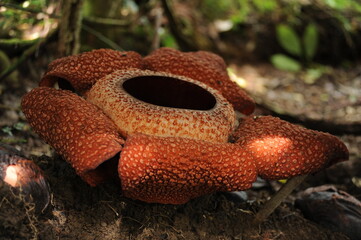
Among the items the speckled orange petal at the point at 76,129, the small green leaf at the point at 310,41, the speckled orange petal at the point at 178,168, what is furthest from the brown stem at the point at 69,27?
the small green leaf at the point at 310,41

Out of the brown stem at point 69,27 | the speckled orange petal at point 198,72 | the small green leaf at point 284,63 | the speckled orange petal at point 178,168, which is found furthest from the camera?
the small green leaf at point 284,63

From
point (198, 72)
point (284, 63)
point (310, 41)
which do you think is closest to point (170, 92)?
point (198, 72)

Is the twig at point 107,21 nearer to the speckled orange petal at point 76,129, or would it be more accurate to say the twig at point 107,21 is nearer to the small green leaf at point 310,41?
the speckled orange petal at point 76,129

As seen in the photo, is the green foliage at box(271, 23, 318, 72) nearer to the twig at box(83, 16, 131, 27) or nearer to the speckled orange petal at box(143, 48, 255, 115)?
the twig at box(83, 16, 131, 27)

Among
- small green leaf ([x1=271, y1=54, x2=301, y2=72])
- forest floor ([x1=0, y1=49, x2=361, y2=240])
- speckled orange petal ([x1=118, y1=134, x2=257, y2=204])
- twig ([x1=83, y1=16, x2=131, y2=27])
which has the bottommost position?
small green leaf ([x1=271, y1=54, x2=301, y2=72])

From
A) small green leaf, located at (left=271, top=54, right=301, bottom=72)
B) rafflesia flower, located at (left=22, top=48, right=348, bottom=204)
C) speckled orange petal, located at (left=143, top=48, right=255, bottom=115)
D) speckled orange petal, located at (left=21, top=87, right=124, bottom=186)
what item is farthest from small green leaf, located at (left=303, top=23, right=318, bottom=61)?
speckled orange petal, located at (left=21, top=87, right=124, bottom=186)

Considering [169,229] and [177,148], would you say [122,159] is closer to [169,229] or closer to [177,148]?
[177,148]

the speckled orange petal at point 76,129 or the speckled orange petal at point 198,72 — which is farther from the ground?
the speckled orange petal at point 198,72
